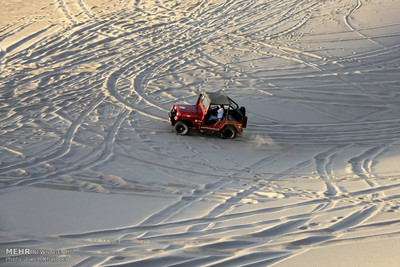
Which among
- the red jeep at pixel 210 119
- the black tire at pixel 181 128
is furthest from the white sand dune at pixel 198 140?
the red jeep at pixel 210 119

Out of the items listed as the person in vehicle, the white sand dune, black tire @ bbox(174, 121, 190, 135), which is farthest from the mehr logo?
the person in vehicle

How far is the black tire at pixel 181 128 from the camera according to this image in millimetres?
13125

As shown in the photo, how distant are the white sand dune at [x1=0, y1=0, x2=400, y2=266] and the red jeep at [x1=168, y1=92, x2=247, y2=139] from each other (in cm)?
35

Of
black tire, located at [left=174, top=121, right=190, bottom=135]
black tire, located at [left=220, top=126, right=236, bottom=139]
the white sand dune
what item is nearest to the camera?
the white sand dune

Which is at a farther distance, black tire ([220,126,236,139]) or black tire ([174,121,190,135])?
black tire ([220,126,236,139])

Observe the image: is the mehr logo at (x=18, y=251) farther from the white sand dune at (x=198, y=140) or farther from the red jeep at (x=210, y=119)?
Answer: the red jeep at (x=210, y=119)

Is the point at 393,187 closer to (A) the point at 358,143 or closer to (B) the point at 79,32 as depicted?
(A) the point at 358,143

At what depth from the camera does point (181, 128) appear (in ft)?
43.4

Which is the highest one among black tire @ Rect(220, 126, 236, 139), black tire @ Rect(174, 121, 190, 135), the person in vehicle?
the person in vehicle

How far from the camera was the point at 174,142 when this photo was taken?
1276 cm

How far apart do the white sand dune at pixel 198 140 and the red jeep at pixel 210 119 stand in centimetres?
35

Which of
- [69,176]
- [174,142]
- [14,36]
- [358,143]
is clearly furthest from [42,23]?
[358,143]

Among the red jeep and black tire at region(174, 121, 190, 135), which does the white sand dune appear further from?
the red jeep

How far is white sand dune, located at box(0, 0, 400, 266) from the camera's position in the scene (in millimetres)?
7656
